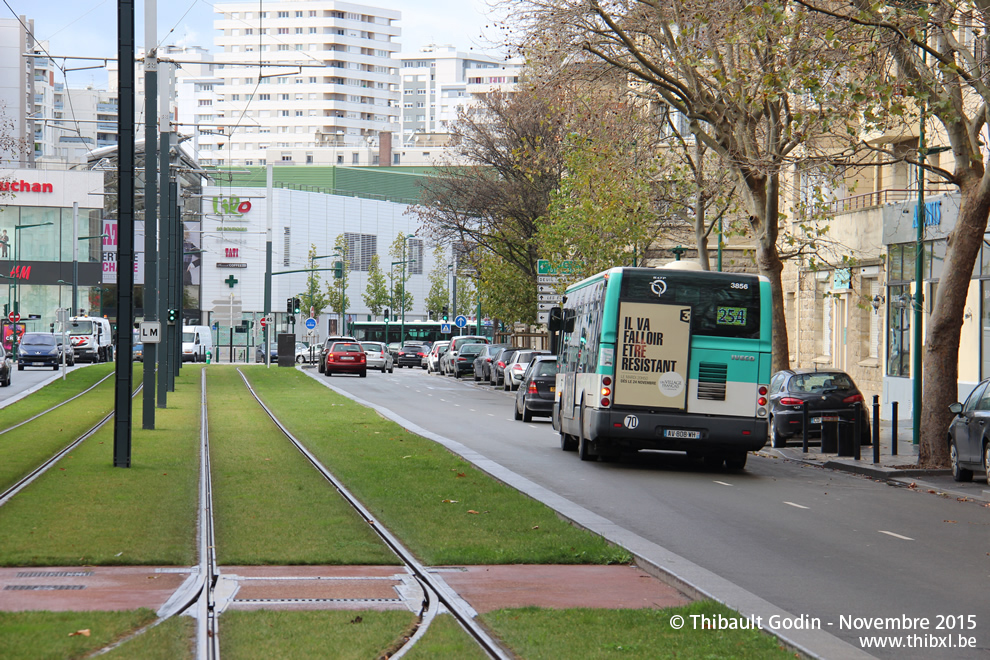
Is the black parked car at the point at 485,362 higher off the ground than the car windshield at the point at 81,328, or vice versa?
the car windshield at the point at 81,328

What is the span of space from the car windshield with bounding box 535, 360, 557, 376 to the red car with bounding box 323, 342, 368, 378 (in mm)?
26356

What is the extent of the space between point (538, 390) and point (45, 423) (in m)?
11.3

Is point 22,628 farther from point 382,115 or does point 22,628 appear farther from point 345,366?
point 382,115

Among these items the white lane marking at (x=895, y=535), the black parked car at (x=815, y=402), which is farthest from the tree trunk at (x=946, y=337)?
the white lane marking at (x=895, y=535)

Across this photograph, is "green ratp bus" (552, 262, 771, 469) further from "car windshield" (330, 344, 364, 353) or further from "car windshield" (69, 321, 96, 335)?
"car windshield" (69, 321, 96, 335)

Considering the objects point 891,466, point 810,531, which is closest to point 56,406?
point 891,466

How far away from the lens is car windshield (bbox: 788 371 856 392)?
25.2m

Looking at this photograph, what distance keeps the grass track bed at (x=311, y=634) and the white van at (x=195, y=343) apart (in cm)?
7396

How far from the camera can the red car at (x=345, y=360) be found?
56.5 m

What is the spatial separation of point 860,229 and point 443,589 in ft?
98.0

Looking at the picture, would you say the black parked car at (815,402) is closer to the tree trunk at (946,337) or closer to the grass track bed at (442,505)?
the tree trunk at (946,337)

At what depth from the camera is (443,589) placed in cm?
864

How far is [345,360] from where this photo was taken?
185 ft

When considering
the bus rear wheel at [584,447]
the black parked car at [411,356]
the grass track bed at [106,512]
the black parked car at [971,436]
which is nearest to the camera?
the grass track bed at [106,512]
